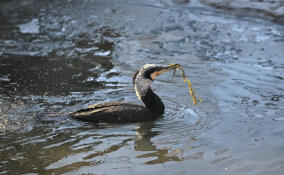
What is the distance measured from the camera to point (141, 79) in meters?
6.90

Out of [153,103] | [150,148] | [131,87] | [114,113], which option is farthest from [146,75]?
[150,148]

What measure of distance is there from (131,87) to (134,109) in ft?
4.77

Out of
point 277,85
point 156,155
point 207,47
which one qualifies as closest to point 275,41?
point 207,47

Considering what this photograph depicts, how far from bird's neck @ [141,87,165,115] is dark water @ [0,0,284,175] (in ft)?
0.65

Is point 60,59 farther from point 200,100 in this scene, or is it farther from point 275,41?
point 275,41

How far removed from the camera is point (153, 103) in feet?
22.4

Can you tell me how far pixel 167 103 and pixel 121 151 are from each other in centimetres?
215

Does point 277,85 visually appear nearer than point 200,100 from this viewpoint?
No

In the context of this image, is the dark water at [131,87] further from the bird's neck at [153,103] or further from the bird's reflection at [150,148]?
the bird's neck at [153,103]

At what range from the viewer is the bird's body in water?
21.4 ft

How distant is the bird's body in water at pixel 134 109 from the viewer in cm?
652

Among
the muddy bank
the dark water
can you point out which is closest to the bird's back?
the dark water

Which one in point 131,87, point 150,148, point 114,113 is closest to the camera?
point 150,148

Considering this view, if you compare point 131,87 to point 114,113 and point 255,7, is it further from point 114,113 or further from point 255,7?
point 255,7
